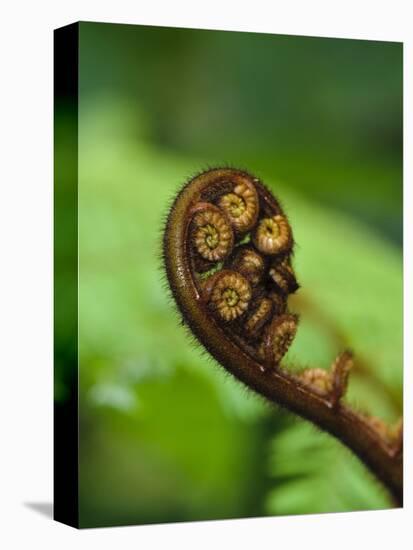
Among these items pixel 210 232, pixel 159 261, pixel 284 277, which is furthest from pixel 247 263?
pixel 159 261

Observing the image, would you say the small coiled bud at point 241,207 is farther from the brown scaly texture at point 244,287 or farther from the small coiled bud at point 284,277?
the small coiled bud at point 284,277

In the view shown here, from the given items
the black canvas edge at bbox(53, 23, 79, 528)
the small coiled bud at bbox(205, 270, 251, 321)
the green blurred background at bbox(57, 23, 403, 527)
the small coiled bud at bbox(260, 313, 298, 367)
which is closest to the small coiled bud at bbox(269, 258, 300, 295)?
the small coiled bud at bbox(260, 313, 298, 367)

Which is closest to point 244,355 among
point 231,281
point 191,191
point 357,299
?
point 231,281

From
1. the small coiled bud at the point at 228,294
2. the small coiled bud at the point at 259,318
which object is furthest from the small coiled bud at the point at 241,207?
the small coiled bud at the point at 259,318

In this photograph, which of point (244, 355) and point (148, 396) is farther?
point (148, 396)

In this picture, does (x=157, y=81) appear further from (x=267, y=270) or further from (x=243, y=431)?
(x=243, y=431)

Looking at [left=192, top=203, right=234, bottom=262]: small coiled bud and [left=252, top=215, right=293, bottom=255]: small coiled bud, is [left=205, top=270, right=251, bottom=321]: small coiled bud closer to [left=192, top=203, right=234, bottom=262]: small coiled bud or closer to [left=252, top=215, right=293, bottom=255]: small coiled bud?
[left=192, top=203, right=234, bottom=262]: small coiled bud

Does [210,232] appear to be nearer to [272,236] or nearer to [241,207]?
[241,207]

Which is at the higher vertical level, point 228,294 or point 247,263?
point 247,263
